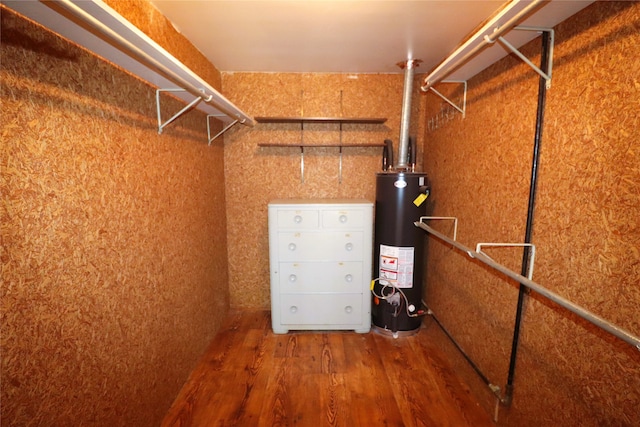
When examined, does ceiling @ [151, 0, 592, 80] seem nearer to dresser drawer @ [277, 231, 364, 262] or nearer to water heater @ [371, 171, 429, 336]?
water heater @ [371, 171, 429, 336]

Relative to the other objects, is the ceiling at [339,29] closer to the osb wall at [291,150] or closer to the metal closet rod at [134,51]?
the osb wall at [291,150]

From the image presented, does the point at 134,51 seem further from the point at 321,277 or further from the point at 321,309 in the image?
the point at 321,309

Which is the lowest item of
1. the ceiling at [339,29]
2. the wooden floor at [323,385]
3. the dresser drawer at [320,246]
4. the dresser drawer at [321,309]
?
the wooden floor at [323,385]

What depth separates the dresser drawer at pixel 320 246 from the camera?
216 cm

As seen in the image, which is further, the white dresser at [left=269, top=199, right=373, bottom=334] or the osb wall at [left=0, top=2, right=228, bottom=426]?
the white dresser at [left=269, top=199, right=373, bottom=334]

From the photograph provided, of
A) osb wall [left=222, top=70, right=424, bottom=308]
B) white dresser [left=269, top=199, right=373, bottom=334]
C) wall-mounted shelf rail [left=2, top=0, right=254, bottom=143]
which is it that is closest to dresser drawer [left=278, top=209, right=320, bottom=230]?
white dresser [left=269, top=199, right=373, bottom=334]

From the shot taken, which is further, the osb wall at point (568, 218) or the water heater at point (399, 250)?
the water heater at point (399, 250)

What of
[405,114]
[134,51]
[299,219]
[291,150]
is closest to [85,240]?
[134,51]

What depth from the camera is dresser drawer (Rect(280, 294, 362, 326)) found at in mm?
2238

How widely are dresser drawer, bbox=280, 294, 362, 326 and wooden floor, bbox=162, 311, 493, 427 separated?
4.7 inches

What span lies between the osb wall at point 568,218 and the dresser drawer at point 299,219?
3.49 feet

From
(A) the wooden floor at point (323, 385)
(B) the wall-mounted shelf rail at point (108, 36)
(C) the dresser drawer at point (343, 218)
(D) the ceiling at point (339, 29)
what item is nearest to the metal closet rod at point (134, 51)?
(B) the wall-mounted shelf rail at point (108, 36)

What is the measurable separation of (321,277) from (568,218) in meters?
1.57

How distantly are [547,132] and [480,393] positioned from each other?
4.71ft
